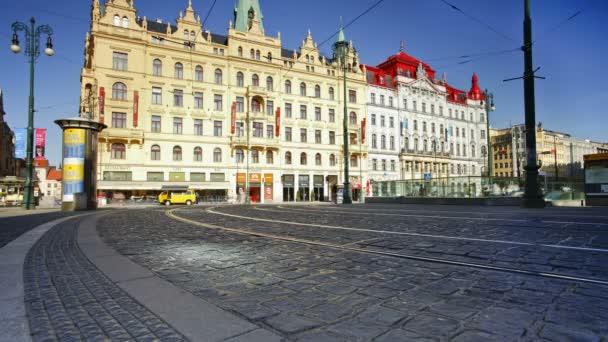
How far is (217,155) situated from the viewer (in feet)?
128

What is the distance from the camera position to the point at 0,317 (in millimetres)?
2266

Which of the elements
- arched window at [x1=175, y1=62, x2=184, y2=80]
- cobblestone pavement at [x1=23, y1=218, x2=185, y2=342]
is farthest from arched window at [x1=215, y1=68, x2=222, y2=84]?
cobblestone pavement at [x1=23, y1=218, x2=185, y2=342]

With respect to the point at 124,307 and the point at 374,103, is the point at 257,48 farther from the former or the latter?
the point at 124,307

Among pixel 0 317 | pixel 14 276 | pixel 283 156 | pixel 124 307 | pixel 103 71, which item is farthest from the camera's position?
pixel 283 156

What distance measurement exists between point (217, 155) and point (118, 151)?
10047 mm

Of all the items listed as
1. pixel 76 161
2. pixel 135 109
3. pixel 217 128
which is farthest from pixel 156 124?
pixel 76 161

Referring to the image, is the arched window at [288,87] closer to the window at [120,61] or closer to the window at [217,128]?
the window at [217,128]

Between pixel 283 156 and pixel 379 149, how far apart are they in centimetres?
1597

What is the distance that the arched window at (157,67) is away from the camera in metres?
36.6

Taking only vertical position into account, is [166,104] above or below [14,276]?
above

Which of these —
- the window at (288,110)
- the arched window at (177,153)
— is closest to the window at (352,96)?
the window at (288,110)

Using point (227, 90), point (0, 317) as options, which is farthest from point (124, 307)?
point (227, 90)

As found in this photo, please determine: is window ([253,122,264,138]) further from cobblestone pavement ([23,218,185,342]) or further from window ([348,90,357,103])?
cobblestone pavement ([23,218,185,342])

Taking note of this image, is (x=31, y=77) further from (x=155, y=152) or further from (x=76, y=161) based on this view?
(x=155, y=152)
